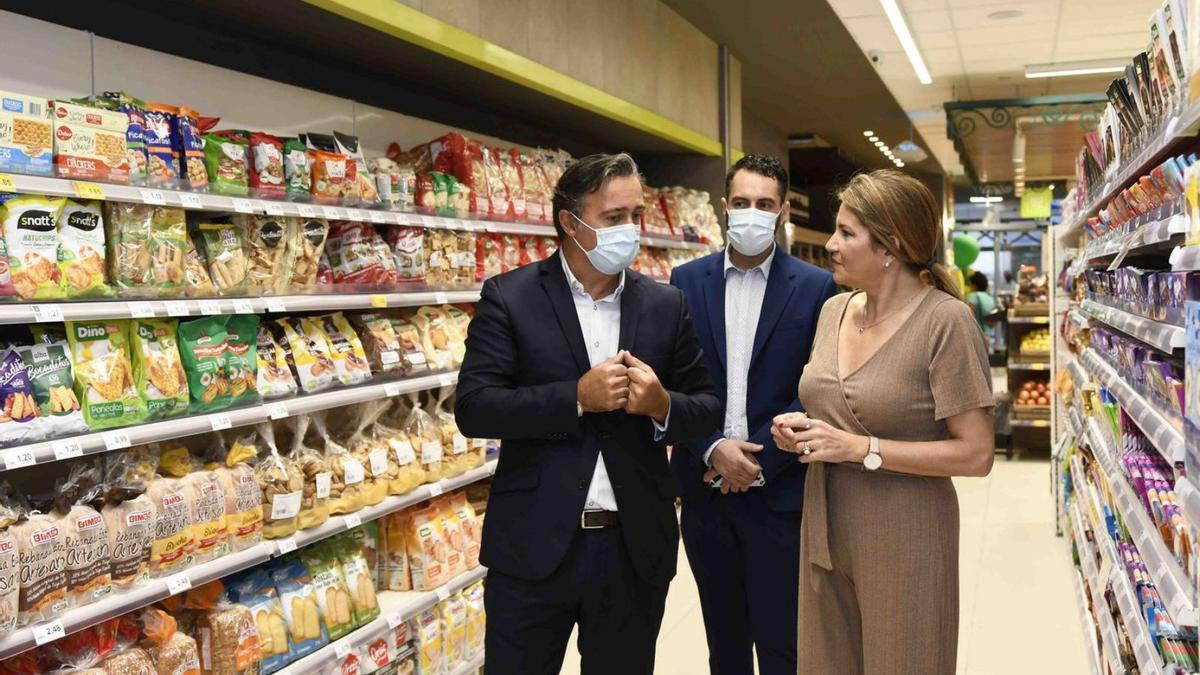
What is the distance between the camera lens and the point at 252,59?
3.62m

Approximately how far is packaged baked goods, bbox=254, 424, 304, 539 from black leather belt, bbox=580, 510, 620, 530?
1128mm

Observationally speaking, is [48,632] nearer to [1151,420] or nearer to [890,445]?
[890,445]

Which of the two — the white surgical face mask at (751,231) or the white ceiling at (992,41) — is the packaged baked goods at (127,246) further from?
the white ceiling at (992,41)

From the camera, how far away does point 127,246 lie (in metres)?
2.57

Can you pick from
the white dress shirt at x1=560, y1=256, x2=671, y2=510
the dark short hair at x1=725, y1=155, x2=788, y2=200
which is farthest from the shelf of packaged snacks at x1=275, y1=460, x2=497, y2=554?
the dark short hair at x1=725, y1=155, x2=788, y2=200

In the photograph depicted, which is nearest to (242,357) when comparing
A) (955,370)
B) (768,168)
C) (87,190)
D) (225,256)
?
(225,256)

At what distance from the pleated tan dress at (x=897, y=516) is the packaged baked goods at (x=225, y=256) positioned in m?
1.66

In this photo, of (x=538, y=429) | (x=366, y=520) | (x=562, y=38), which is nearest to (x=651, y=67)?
(x=562, y=38)

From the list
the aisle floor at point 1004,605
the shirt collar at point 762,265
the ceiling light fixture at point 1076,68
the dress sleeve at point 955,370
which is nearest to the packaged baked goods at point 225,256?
the shirt collar at point 762,265

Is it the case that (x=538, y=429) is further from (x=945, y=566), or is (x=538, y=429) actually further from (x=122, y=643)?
(x=122, y=643)

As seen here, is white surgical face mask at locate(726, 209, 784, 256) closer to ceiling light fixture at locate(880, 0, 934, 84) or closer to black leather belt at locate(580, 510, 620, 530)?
black leather belt at locate(580, 510, 620, 530)

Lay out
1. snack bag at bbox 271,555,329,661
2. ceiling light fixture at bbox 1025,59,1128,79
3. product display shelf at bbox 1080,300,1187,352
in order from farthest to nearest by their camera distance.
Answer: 1. ceiling light fixture at bbox 1025,59,1128,79
2. snack bag at bbox 271,555,329,661
3. product display shelf at bbox 1080,300,1187,352

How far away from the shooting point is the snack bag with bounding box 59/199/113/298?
240 centimetres

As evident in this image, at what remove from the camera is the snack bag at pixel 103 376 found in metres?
2.44
